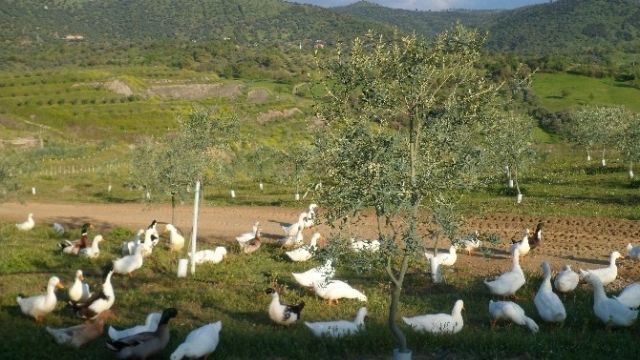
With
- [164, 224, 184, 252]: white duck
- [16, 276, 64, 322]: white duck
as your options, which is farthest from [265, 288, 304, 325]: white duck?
[164, 224, 184, 252]: white duck

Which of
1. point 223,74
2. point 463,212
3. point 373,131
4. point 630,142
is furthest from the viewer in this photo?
point 223,74

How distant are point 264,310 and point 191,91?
338 ft

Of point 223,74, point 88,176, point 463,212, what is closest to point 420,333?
point 463,212

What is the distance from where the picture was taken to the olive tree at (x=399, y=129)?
9.94 metres

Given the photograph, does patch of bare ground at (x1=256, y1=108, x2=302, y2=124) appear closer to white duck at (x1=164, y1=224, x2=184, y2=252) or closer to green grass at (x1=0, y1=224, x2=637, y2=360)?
white duck at (x1=164, y1=224, x2=184, y2=252)

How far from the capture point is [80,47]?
185625 millimetres

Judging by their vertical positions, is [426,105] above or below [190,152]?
above

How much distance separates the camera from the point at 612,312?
13398 millimetres

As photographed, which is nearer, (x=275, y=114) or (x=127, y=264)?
(x=127, y=264)

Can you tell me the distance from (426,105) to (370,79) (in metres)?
1.01

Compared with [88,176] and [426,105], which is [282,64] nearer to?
[88,176]

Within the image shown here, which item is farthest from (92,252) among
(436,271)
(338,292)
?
(436,271)

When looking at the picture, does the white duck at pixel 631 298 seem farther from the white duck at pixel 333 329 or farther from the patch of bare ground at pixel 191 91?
the patch of bare ground at pixel 191 91

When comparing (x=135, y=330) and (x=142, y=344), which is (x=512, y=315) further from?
(x=135, y=330)
